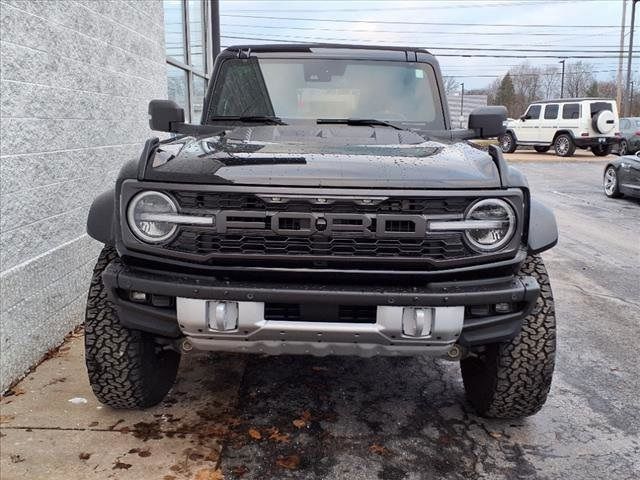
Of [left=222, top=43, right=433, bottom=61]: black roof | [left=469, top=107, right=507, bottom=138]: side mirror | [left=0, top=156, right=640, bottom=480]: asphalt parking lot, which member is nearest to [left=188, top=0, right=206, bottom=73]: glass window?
[left=222, top=43, right=433, bottom=61]: black roof

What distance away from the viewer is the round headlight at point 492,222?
2520 mm

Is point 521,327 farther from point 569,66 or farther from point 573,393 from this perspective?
point 569,66

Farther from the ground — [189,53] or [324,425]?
[189,53]

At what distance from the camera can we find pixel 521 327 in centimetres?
271

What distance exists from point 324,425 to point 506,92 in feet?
237

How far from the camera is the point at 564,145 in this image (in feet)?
75.9

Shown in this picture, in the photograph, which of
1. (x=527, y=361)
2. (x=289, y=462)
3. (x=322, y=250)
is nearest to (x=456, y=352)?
(x=527, y=361)

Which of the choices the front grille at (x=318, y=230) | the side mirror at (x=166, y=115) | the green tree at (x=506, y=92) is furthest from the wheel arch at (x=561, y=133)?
the green tree at (x=506, y=92)

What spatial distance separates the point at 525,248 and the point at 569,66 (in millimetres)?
76124

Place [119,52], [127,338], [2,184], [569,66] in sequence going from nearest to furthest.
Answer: [127,338], [2,184], [119,52], [569,66]

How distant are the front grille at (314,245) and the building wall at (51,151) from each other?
1.49 meters

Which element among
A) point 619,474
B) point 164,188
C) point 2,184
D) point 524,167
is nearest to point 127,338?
point 164,188

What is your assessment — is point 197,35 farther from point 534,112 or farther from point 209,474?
point 534,112

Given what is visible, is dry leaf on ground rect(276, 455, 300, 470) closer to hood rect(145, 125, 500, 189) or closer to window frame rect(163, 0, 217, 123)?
hood rect(145, 125, 500, 189)
